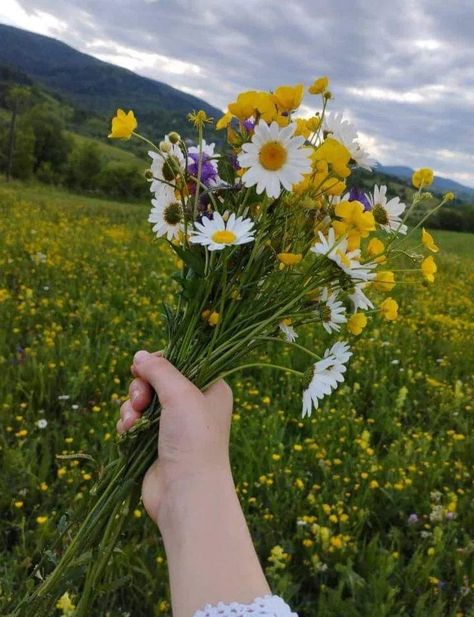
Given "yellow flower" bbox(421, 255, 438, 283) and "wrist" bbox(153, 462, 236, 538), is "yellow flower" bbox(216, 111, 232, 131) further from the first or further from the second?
"wrist" bbox(153, 462, 236, 538)

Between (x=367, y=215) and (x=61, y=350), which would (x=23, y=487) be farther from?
(x=367, y=215)

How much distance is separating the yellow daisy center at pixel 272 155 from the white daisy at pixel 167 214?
26 cm

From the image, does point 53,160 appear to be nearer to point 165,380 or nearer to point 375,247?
point 165,380

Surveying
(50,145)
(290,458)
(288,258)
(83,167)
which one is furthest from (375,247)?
(50,145)

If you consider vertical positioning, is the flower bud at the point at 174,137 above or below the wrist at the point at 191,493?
above

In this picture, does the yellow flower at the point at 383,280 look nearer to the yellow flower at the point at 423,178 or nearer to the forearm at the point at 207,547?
the yellow flower at the point at 423,178

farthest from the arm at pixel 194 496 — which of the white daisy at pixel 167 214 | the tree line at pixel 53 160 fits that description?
the tree line at pixel 53 160

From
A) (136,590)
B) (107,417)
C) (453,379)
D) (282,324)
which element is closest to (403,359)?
(453,379)

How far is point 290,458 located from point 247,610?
162 cm

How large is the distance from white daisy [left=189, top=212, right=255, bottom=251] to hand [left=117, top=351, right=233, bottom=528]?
27 centimetres

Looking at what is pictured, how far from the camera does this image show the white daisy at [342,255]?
99 cm

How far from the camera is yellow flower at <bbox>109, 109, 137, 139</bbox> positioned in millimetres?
1057

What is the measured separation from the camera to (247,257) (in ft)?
3.64

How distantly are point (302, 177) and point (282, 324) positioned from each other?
1.05 feet
